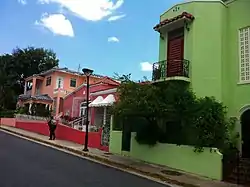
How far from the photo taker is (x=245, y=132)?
14914 mm

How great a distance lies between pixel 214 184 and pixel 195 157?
193 cm

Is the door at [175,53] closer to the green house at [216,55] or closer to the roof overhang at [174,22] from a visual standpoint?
the green house at [216,55]

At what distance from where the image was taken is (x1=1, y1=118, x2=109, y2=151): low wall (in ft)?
67.2

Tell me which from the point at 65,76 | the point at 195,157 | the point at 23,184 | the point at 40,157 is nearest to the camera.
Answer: the point at 23,184

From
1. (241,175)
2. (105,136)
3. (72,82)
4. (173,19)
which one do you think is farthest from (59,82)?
(241,175)

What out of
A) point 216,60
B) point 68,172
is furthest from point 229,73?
point 68,172

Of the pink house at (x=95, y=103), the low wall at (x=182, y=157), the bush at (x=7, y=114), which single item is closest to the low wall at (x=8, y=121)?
the bush at (x=7, y=114)

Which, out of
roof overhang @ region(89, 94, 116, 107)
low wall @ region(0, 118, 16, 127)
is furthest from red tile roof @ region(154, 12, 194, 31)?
low wall @ region(0, 118, 16, 127)

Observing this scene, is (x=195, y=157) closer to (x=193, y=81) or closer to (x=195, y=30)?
(x=193, y=81)

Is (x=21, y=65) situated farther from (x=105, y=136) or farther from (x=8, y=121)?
(x=105, y=136)

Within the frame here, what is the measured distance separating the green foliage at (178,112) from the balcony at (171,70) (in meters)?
0.39

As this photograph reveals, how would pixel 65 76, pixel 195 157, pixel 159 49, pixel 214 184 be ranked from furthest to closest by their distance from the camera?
1. pixel 65 76
2. pixel 159 49
3. pixel 195 157
4. pixel 214 184

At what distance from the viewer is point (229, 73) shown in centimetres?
1571

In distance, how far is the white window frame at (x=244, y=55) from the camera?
14977 mm
